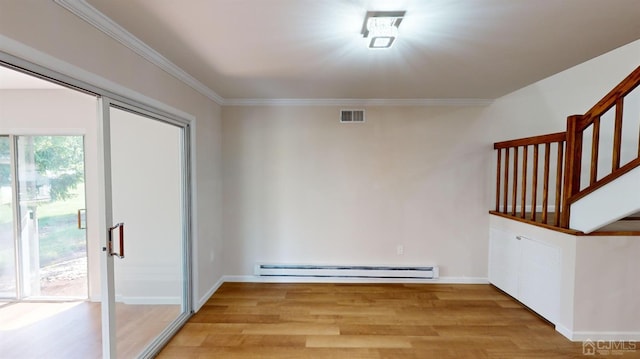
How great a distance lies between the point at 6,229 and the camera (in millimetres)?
2775

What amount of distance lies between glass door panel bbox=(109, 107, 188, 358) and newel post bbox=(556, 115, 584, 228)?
3.69 m

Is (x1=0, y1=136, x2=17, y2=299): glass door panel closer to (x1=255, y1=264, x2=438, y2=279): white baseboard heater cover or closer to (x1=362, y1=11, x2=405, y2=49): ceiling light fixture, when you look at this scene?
(x1=255, y1=264, x2=438, y2=279): white baseboard heater cover

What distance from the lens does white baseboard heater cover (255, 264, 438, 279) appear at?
149 inches

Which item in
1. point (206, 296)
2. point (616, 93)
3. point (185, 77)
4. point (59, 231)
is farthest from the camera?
point (206, 296)

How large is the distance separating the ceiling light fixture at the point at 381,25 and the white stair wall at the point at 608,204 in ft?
7.06

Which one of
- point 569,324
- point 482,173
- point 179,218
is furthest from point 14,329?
point 482,173

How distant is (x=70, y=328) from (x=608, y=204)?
4.84m

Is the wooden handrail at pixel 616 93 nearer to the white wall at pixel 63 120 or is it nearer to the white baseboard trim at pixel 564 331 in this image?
the white baseboard trim at pixel 564 331

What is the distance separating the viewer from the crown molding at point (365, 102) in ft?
12.3

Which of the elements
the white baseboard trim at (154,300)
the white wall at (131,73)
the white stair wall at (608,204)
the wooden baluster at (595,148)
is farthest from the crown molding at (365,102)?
the white baseboard trim at (154,300)

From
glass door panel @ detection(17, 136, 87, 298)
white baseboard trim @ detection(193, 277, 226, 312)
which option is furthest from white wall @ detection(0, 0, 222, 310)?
glass door panel @ detection(17, 136, 87, 298)

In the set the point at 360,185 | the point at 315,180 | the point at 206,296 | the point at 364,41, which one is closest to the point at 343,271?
the point at 360,185

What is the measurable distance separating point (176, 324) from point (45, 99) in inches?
103

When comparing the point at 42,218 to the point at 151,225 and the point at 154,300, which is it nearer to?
the point at 151,225
